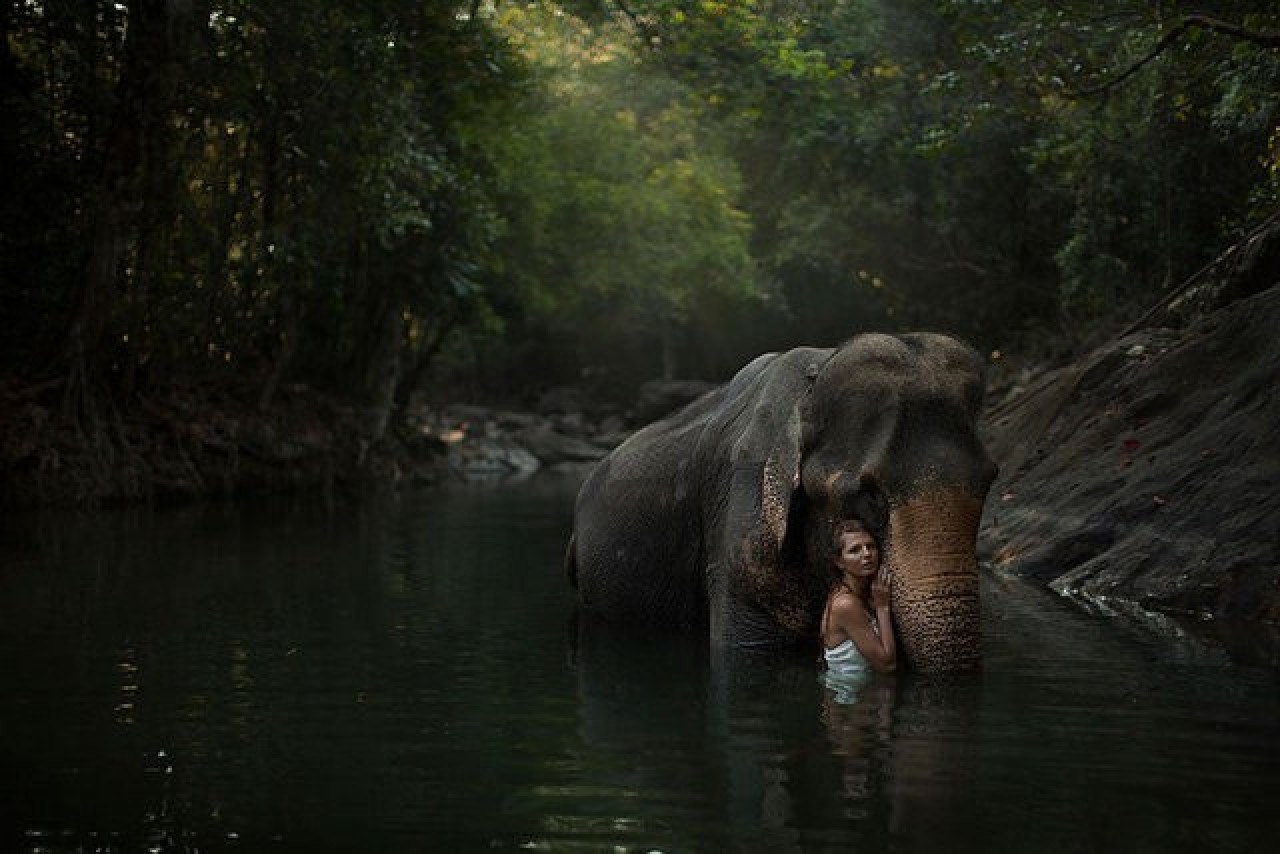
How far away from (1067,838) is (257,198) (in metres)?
20.2

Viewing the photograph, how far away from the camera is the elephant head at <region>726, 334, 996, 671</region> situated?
25.5 feet

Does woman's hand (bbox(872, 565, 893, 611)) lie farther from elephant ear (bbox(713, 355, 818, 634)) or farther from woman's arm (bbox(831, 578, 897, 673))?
elephant ear (bbox(713, 355, 818, 634))

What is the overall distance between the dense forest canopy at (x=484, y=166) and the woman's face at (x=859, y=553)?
5.50m

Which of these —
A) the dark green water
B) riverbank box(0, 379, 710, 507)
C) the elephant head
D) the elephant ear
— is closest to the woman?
the elephant head

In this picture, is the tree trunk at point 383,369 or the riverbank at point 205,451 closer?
the riverbank at point 205,451

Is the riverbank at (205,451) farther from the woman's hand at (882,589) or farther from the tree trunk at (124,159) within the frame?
the woman's hand at (882,589)

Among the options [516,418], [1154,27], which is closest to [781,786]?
[1154,27]

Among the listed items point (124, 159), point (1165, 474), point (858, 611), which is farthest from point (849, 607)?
point (124, 159)

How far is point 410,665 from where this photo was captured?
8.88 metres

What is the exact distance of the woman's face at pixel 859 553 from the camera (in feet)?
26.3

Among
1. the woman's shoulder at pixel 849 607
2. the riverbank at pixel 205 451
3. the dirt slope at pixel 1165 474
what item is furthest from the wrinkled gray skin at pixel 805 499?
the riverbank at pixel 205 451

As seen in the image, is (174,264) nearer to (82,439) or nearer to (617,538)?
(82,439)

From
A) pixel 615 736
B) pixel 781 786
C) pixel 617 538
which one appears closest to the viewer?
pixel 781 786

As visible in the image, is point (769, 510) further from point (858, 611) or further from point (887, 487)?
point (887, 487)
